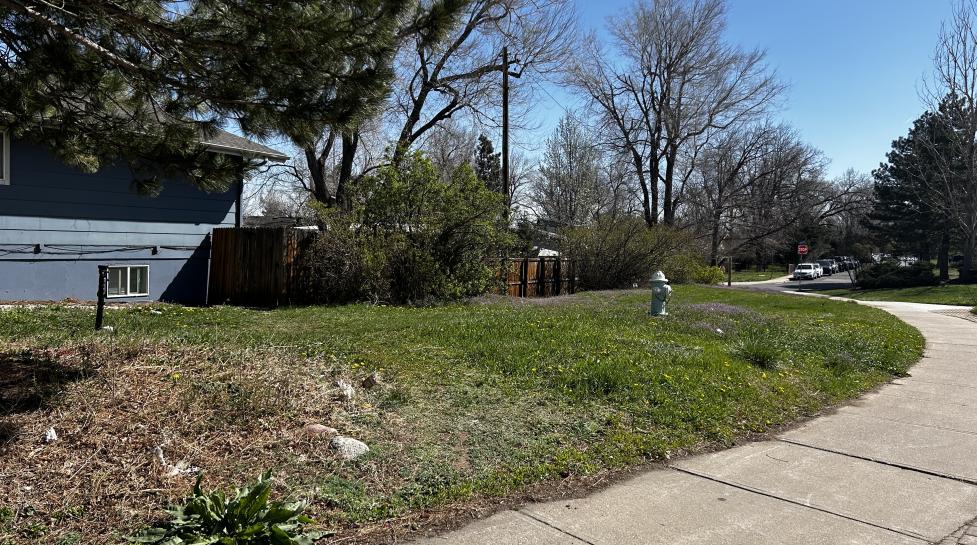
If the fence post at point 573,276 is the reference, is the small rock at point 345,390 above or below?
below

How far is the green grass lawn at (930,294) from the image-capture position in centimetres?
2553

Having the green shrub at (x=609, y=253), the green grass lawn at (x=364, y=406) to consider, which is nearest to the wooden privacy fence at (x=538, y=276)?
the green shrub at (x=609, y=253)

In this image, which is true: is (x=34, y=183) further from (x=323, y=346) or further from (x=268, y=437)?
(x=268, y=437)

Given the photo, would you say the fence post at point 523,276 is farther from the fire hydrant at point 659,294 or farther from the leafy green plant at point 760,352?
the leafy green plant at point 760,352

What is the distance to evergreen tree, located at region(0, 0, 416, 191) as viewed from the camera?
4.67 meters

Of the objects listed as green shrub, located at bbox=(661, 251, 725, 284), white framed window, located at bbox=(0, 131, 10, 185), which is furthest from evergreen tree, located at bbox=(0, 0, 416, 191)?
green shrub, located at bbox=(661, 251, 725, 284)

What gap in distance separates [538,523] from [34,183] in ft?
39.3

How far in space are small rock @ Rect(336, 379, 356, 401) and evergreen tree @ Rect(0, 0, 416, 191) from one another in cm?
204

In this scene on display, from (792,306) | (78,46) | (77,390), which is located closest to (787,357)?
(77,390)

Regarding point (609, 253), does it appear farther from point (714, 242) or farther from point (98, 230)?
point (714, 242)

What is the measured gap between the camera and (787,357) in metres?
8.30

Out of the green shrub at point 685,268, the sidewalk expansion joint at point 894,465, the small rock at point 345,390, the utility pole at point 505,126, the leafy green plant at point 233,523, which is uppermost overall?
the utility pole at point 505,126

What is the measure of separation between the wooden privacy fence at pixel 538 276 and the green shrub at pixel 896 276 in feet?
85.6

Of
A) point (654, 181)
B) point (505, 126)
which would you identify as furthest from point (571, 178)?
point (505, 126)
